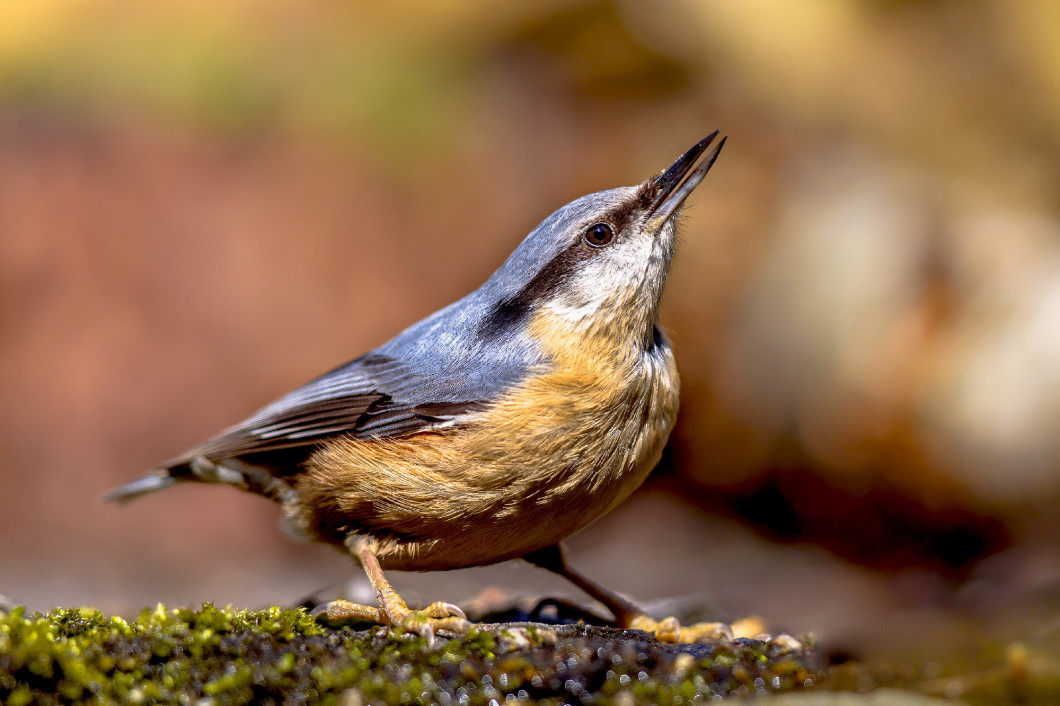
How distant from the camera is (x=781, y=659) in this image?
3221 mm

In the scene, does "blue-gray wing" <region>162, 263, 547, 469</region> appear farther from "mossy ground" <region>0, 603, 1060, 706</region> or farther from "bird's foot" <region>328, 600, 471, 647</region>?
"mossy ground" <region>0, 603, 1060, 706</region>

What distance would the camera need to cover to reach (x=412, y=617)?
11.5ft

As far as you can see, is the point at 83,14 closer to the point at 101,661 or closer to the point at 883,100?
the point at 883,100

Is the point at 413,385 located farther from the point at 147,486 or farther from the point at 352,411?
the point at 147,486

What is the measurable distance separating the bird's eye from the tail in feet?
7.90

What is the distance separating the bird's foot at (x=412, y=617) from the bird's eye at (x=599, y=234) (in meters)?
1.58

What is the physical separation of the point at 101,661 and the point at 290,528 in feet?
4.73

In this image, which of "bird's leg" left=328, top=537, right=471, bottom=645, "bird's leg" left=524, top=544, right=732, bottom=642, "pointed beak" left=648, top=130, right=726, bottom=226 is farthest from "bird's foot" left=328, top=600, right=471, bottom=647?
"pointed beak" left=648, top=130, right=726, bottom=226

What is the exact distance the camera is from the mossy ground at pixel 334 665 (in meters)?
2.80

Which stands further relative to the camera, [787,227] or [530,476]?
[787,227]

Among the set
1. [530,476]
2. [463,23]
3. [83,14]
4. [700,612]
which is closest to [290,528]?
[530,476]

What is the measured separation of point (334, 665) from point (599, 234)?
2.03m

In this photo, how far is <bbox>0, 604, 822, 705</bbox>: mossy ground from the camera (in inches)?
110

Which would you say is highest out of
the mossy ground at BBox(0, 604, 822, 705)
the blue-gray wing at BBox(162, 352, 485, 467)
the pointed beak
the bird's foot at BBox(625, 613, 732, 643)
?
the pointed beak
